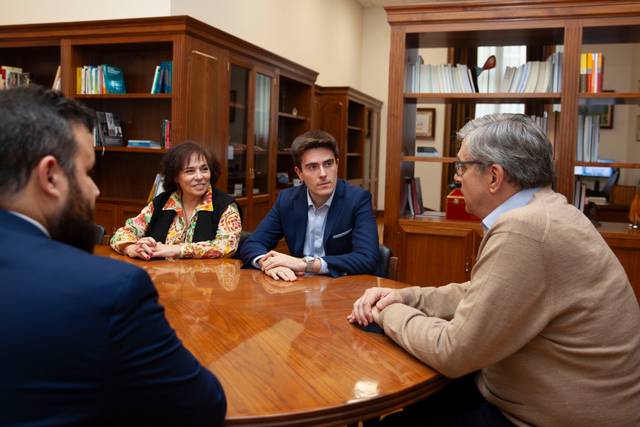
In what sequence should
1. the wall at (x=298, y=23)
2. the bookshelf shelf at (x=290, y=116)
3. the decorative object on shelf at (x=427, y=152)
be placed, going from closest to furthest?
the decorative object on shelf at (x=427, y=152) < the wall at (x=298, y=23) < the bookshelf shelf at (x=290, y=116)

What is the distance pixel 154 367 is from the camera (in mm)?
887

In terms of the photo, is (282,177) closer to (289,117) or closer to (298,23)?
(289,117)

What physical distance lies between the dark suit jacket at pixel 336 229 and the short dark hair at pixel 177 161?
461 mm

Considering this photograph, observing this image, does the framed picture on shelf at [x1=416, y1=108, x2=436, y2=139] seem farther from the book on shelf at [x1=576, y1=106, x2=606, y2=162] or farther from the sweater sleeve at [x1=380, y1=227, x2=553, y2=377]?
the sweater sleeve at [x1=380, y1=227, x2=553, y2=377]

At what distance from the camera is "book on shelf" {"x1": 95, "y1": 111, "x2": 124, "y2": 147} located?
15.6ft

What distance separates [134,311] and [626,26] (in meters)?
3.69

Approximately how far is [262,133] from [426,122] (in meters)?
4.67

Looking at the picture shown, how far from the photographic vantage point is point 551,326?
133cm

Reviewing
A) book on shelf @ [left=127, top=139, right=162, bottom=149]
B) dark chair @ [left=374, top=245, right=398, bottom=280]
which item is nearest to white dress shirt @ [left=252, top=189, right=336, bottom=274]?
dark chair @ [left=374, top=245, right=398, bottom=280]

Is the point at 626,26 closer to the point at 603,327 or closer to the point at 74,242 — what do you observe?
the point at 603,327

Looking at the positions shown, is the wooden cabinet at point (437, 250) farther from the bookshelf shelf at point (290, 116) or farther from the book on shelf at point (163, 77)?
the bookshelf shelf at point (290, 116)

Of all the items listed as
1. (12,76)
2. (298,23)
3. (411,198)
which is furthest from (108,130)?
(298,23)

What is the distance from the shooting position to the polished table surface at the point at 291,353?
1188 mm

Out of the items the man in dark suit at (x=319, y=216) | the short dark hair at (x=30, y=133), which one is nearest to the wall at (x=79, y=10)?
the man in dark suit at (x=319, y=216)
